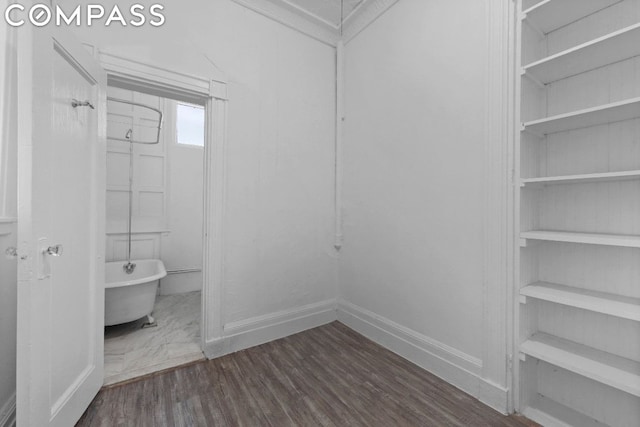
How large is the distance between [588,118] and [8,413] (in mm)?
3183

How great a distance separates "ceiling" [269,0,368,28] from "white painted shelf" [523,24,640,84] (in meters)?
1.59

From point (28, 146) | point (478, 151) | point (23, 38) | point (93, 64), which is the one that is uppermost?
point (93, 64)

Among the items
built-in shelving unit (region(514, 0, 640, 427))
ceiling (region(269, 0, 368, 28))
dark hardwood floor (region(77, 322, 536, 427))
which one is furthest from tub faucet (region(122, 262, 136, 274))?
built-in shelving unit (region(514, 0, 640, 427))

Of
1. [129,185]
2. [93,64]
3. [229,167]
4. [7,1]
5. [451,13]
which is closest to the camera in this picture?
[7,1]

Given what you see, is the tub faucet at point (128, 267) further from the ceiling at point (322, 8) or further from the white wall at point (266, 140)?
the ceiling at point (322, 8)

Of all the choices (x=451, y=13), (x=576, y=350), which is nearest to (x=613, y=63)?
(x=451, y=13)

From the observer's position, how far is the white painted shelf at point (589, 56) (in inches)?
46.2

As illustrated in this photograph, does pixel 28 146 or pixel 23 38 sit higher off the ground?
pixel 23 38

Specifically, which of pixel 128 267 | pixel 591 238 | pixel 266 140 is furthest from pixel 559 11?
pixel 128 267

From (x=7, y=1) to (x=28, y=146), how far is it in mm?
913

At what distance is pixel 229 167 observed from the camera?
2.19 metres

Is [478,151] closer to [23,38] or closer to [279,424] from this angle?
[279,424]

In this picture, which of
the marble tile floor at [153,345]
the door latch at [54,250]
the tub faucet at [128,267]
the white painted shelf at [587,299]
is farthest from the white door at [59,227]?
the white painted shelf at [587,299]

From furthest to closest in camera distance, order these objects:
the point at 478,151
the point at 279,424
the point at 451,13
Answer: the point at 451,13, the point at 478,151, the point at 279,424
